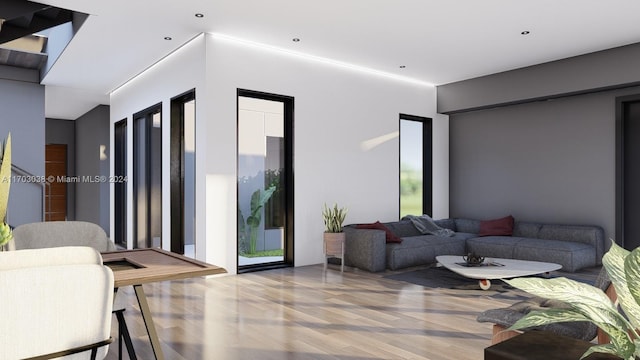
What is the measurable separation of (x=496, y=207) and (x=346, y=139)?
2.74m

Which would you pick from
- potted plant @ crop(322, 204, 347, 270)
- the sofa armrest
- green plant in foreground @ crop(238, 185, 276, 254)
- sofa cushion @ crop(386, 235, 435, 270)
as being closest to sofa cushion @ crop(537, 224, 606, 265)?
sofa cushion @ crop(386, 235, 435, 270)

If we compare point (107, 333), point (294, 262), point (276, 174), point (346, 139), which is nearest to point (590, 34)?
point (346, 139)

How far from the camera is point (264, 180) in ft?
18.5

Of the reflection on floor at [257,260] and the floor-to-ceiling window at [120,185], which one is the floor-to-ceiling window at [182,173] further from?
the floor-to-ceiling window at [120,185]

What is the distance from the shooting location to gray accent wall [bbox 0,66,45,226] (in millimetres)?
7055

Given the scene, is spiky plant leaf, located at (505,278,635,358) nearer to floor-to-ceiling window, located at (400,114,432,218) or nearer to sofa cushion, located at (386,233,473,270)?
sofa cushion, located at (386,233,473,270)

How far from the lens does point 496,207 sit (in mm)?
→ 7086

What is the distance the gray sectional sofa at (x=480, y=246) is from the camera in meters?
5.34

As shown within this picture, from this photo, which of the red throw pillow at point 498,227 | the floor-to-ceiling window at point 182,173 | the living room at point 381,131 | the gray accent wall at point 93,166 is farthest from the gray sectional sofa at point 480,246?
the gray accent wall at point 93,166

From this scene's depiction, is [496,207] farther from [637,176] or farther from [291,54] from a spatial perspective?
[291,54]

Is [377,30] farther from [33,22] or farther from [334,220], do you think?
[33,22]

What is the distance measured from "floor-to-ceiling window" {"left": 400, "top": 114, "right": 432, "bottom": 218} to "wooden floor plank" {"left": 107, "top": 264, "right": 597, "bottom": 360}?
2563 mm

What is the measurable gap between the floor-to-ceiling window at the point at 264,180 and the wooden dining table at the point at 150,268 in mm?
2879

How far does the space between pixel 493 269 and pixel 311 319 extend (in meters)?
2.06
